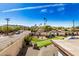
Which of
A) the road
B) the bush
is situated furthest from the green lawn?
the road

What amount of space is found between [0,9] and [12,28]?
0.39 meters

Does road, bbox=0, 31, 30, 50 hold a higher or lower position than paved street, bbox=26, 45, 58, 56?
higher

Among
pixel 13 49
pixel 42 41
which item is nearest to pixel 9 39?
pixel 13 49

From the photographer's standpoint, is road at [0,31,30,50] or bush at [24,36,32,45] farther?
bush at [24,36,32,45]

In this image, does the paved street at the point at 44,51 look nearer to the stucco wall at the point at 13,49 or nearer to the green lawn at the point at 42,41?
the green lawn at the point at 42,41

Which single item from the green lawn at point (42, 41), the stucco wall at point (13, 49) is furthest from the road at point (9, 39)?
the green lawn at point (42, 41)

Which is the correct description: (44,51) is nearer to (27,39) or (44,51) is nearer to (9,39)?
(27,39)

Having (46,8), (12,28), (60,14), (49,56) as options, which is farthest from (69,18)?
(12,28)

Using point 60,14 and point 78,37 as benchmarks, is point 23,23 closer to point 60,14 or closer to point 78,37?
point 60,14

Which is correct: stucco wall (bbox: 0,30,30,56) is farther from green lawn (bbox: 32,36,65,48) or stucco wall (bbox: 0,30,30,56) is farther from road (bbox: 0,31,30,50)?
green lawn (bbox: 32,36,65,48)

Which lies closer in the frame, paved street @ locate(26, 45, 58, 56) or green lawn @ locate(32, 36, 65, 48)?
paved street @ locate(26, 45, 58, 56)

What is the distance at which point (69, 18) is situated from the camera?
4.12 metres

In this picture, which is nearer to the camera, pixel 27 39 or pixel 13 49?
pixel 13 49

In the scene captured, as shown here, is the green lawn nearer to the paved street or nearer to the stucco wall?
the paved street
